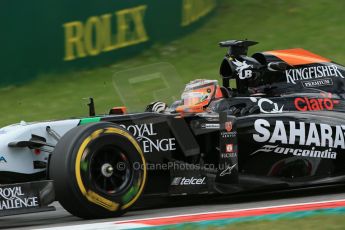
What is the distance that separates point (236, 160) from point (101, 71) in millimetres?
8349

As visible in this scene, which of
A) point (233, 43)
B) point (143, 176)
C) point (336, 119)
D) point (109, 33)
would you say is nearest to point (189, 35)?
point (109, 33)

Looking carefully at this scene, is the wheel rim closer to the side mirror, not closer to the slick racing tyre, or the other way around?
the slick racing tyre

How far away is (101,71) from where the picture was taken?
15398 millimetres

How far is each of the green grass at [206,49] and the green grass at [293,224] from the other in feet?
26.7

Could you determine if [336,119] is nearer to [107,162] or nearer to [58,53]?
[107,162]

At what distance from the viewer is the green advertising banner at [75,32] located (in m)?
14.2

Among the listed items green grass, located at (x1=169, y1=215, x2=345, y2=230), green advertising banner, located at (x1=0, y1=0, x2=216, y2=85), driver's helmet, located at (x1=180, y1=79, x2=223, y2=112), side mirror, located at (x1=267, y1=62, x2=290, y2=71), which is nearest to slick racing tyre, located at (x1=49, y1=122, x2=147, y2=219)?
green grass, located at (x1=169, y1=215, x2=345, y2=230)

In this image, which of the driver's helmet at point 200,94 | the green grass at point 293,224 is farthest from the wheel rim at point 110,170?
the driver's helmet at point 200,94

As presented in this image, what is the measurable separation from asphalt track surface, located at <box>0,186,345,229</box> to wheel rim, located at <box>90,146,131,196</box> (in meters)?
0.28

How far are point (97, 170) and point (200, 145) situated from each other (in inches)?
48.2

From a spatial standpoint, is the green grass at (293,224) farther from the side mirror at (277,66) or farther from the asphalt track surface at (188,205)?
the side mirror at (277,66)

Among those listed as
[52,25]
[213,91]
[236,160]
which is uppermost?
[52,25]

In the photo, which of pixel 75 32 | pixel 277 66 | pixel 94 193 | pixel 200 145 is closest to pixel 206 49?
pixel 75 32

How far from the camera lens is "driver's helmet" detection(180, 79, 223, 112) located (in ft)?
26.7
